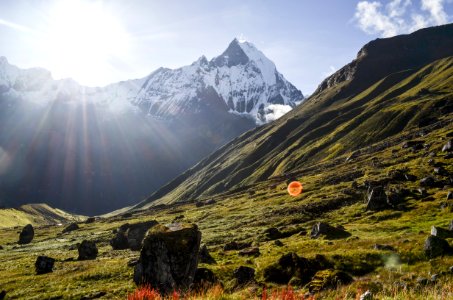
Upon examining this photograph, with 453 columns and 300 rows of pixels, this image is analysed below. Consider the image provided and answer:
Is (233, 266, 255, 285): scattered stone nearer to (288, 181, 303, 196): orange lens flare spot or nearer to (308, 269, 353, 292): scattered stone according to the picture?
(308, 269, 353, 292): scattered stone

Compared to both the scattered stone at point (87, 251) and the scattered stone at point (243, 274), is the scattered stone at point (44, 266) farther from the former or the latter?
the scattered stone at point (243, 274)

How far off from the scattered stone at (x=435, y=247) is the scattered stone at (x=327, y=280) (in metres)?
7.74

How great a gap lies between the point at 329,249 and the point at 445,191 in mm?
38489

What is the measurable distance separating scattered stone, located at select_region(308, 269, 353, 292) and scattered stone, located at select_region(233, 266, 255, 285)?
768cm

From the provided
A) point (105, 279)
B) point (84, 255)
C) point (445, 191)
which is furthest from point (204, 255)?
point (445, 191)

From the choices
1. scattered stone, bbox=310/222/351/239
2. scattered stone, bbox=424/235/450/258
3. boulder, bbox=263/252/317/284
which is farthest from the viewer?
scattered stone, bbox=310/222/351/239

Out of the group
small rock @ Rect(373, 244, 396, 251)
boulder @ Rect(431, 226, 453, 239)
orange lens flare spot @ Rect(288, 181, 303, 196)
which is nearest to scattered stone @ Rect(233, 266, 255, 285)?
small rock @ Rect(373, 244, 396, 251)

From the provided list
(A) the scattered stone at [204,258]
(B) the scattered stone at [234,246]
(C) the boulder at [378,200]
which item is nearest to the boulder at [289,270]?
(A) the scattered stone at [204,258]

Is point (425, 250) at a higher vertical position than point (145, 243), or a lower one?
lower

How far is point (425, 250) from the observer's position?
108 feet

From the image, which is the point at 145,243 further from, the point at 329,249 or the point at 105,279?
the point at 329,249

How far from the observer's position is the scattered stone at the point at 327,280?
28.0 metres

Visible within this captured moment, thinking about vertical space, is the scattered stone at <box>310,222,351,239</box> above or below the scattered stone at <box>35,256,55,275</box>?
below

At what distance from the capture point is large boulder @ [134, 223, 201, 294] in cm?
3450
